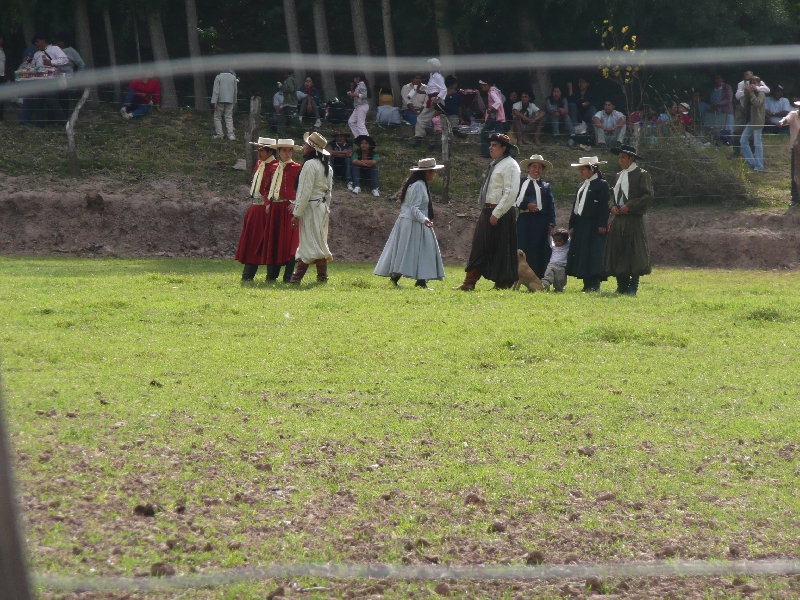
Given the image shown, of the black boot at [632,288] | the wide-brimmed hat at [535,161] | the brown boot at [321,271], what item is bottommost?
the black boot at [632,288]

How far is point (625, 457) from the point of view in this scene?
6.79 m

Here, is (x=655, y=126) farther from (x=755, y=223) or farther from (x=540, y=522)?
(x=540, y=522)

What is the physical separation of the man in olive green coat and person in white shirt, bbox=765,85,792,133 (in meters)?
13.6

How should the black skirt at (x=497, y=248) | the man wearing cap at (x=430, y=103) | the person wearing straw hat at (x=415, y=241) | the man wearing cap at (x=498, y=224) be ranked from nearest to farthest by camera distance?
the man wearing cap at (x=498, y=224)
the black skirt at (x=497, y=248)
the person wearing straw hat at (x=415, y=241)
the man wearing cap at (x=430, y=103)

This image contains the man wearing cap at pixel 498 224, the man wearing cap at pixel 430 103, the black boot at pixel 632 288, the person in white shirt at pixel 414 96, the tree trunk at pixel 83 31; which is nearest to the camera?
the man wearing cap at pixel 498 224

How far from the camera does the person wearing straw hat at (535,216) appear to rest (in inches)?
597

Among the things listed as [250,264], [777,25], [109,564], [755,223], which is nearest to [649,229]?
[755,223]

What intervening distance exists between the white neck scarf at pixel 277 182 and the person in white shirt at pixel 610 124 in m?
12.7

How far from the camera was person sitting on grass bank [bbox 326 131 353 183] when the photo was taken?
76.6 feet

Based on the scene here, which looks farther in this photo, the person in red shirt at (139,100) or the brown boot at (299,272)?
the person in red shirt at (139,100)

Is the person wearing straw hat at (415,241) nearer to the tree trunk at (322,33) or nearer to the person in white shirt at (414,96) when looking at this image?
the person in white shirt at (414,96)

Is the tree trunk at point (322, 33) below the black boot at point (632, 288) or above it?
above

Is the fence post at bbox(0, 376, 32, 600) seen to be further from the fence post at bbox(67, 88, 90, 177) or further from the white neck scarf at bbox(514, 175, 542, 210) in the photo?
the fence post at bbox(67, 88, 90, 177)

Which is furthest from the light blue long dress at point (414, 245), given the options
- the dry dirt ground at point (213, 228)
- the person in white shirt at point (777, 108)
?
the person in white shirt at point (777, 108)
